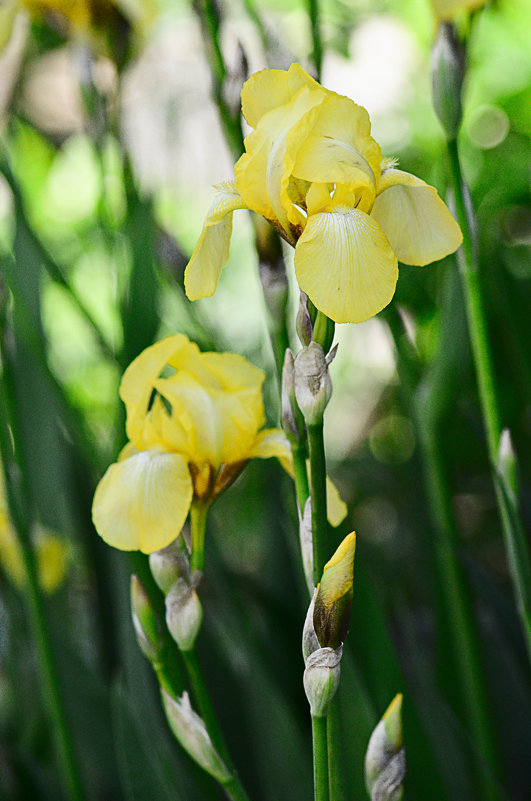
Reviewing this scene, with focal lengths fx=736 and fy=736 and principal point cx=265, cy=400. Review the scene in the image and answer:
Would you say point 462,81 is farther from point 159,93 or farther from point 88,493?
point 159,93

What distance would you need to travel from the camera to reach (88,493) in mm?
963

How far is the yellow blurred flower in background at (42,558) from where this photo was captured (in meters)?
0.78

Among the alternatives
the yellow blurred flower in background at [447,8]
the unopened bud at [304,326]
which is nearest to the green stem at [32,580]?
the unopened bud at [304,326]

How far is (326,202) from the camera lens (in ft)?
1.10

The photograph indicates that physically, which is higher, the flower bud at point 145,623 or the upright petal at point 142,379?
the upright petal at point 142,379

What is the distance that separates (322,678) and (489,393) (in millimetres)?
234

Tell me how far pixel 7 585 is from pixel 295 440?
0.60m

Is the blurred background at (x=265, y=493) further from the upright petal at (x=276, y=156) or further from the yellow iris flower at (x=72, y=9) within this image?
the upright petal at (x=276, y=156)

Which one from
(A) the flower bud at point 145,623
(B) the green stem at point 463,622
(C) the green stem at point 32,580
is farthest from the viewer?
(B) the green stem at point 463,622

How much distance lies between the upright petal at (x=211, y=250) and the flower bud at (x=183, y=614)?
0.15 metres

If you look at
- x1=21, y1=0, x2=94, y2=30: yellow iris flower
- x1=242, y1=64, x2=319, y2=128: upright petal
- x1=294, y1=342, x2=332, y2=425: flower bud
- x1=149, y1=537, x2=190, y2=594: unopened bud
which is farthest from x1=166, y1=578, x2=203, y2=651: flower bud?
x1=21, y1=0, x2=94, y2=30: yellow iris flower

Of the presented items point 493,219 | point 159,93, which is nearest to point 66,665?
point 493,219

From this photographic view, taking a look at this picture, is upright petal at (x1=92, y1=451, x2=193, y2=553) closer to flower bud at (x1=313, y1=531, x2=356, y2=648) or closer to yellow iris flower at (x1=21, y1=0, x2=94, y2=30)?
flower bud at (x1=313, y1=531, x2=356, y2=648)

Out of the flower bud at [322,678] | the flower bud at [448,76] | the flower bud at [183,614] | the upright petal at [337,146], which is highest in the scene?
the flower bud at [448,76]
